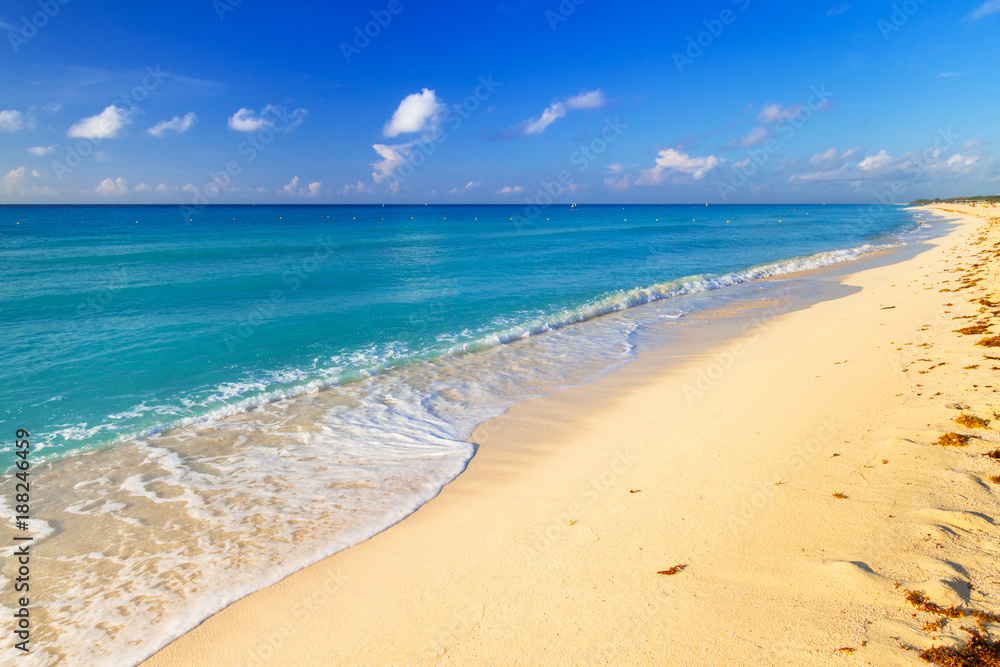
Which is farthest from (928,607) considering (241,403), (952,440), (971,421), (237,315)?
(237,315)

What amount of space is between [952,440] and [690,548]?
11.8ft

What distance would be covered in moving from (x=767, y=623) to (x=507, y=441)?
165 inches

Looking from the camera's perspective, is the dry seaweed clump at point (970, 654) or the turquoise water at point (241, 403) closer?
the dry seaweed clump at point (970, 654)

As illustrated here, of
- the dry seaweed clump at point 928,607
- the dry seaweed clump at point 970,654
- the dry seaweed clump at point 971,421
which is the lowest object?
the dry seaweed clump at point 928,607

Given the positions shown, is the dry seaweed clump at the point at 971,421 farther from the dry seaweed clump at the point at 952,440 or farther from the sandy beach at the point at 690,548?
the dry seaweed clump at the point at 952,440

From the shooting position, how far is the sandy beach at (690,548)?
3.22 metres

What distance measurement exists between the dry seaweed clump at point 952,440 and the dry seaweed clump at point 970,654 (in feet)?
10.4

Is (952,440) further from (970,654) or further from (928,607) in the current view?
(970,654)

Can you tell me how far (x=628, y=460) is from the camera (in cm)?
609

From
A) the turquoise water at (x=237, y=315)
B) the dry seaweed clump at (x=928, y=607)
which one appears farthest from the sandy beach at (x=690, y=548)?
the turquoise water at (x=237, y=315)

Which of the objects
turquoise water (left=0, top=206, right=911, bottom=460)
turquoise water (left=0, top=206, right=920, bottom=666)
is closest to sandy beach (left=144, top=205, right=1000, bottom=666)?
turquoise water (left=0, top=206, right=920, bottom=666)

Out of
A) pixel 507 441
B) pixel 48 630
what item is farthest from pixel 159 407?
pixel 507 441

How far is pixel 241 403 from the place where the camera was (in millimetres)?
8680

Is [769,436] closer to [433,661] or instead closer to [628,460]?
[628,460]
